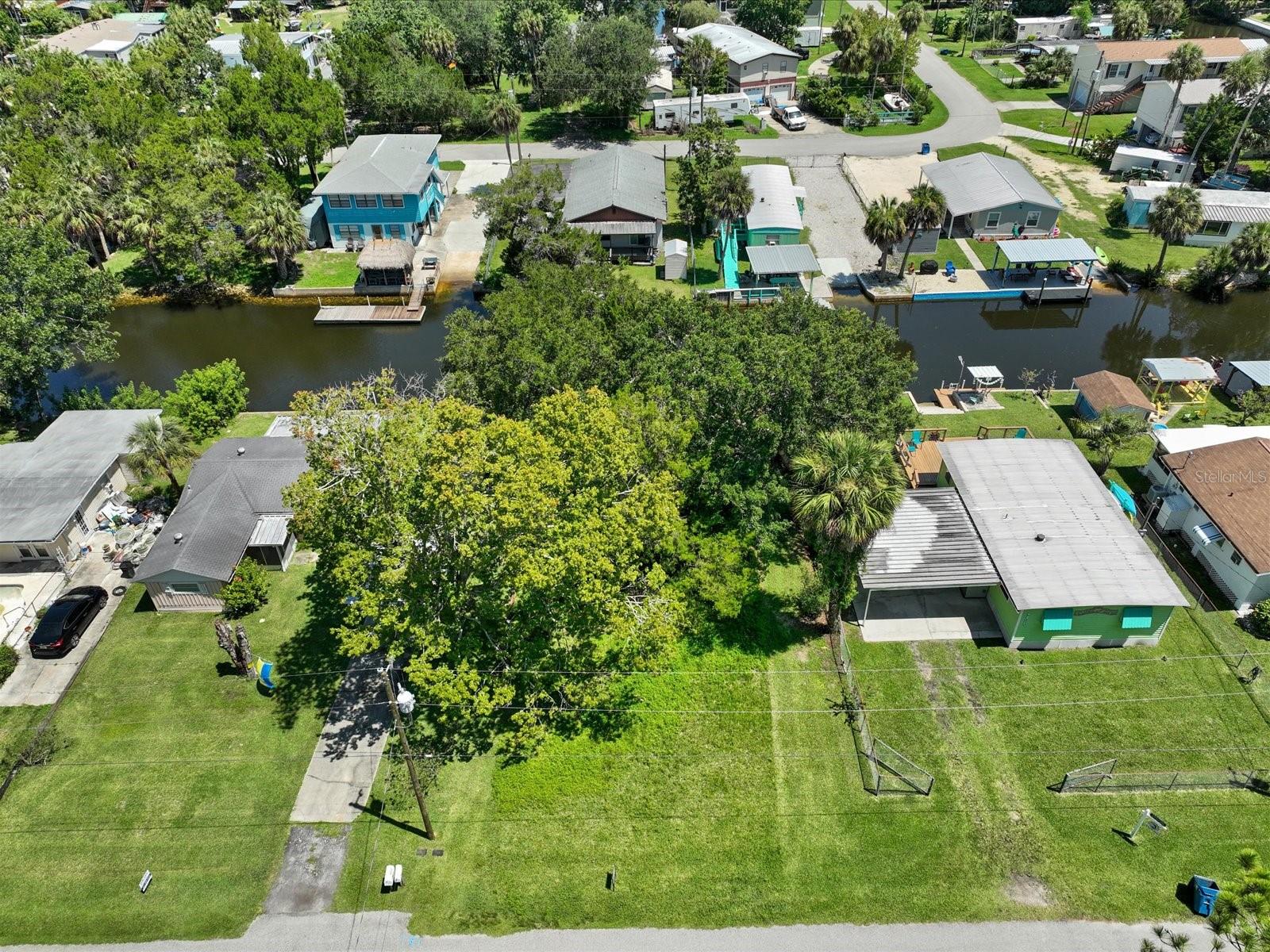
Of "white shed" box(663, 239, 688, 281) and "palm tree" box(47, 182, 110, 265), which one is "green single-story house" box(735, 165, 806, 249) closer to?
"white shed" box(663, 239, 688, 281)

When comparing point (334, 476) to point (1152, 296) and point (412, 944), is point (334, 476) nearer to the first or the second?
point (412, 944)

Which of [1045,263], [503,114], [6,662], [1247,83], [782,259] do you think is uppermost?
[1247,83]

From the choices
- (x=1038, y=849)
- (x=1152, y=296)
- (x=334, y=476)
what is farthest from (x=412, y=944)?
(x=1152, y=296)

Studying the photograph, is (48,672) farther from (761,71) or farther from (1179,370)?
(761,71)

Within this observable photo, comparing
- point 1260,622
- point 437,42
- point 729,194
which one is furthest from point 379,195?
point 1260,622

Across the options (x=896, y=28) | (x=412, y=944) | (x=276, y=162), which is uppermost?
(x=896, y=28)

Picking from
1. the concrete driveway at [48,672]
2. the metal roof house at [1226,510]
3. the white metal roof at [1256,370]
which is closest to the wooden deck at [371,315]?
the concrete driveway at [48,672]
